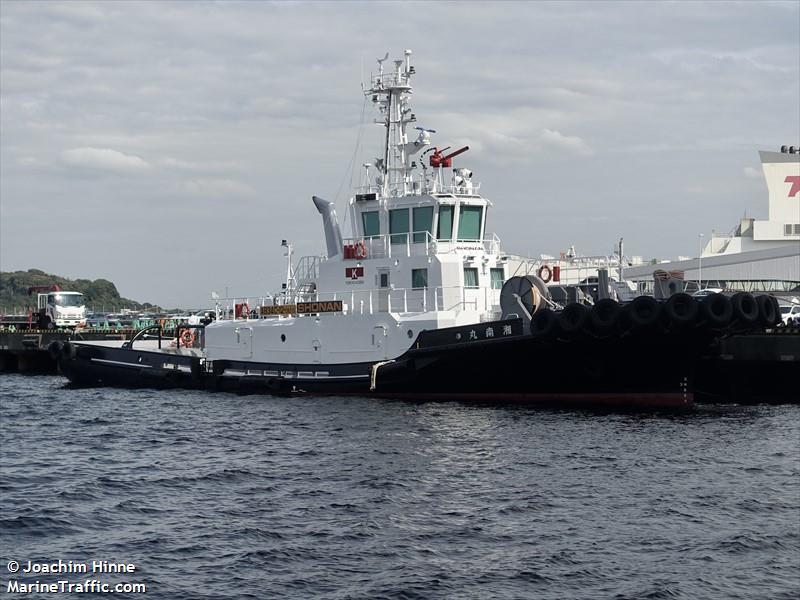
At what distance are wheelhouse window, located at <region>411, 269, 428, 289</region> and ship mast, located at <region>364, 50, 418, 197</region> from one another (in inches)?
136

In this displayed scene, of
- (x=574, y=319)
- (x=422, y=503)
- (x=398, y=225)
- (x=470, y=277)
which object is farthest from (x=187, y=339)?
(x=422, y=503)

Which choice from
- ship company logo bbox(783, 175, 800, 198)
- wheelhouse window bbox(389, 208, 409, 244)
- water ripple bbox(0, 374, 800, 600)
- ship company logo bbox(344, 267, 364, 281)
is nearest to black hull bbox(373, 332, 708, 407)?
water ripple bbox(0, 374, 800, 600)

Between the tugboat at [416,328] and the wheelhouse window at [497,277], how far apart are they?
0.04 m

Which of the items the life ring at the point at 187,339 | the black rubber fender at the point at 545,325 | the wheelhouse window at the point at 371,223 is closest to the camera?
the black rubber fender at the point at 545,325

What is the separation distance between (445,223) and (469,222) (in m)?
0.82

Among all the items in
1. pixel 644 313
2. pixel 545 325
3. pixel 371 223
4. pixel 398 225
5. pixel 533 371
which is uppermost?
pixel 371 223

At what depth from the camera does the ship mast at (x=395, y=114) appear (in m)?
28.9

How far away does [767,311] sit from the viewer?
74.4 ft

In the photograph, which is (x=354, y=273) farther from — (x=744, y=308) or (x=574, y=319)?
(x=744, y=308)

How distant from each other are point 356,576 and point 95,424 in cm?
1451

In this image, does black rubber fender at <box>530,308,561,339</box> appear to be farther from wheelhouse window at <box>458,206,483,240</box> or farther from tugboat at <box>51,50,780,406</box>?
wheelhouse window at <box>458,206,483,240</box>

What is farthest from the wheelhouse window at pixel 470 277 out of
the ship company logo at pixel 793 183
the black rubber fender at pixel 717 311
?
the ship company logo at pixel 793 183

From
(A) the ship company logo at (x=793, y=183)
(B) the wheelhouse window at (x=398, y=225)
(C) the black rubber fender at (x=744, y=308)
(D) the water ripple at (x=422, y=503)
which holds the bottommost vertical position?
(D) the water ripple at (x=422, y=503)

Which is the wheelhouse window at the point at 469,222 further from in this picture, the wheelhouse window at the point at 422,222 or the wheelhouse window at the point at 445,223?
the wheelhouse window at the point at 422,222
